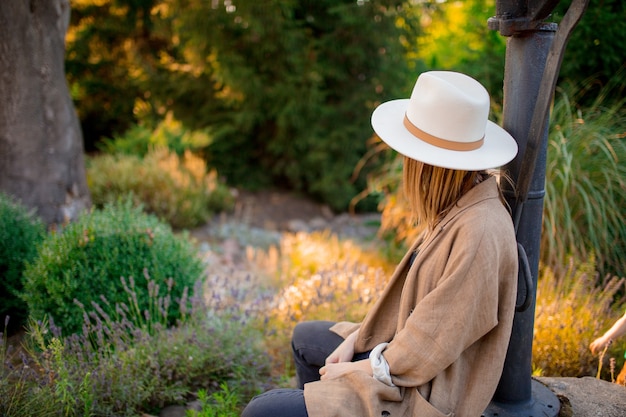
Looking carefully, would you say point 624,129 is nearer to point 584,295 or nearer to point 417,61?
point 584,295

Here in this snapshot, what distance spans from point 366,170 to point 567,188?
476 cm

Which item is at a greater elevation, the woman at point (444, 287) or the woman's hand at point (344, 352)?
the woman at point (444, 287)

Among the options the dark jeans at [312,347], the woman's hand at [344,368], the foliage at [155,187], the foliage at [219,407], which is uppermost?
the woman's hand at [344,368]

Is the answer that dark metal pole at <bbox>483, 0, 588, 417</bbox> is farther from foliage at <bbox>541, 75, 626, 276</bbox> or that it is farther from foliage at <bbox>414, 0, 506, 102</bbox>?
foliage at <bbox>414, 0, 506, 102</bbox>

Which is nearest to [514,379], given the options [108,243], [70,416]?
[70,416]

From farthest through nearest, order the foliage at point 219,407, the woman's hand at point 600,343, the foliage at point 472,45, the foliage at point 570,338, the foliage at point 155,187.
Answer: the foliage at point 155,187 < the foliage at point 472,45 < the foliage at point 570,338 < the foliage at point 219,407 < the woman's hand at point 600,343

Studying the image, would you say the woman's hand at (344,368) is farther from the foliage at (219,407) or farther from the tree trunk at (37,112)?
the tree trunk at (37,112)

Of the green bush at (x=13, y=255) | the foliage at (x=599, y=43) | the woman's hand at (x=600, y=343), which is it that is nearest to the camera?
the woman's hand at (x=600, y=343)

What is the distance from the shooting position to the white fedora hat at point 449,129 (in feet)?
5.45

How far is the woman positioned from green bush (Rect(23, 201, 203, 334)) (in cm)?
134

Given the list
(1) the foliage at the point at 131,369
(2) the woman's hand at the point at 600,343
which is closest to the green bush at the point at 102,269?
(1) the foliage at the point at 131,369

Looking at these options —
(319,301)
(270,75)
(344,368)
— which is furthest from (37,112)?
(270,75)

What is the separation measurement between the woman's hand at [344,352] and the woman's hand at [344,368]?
154 millimetres

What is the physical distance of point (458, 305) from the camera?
1549mm
